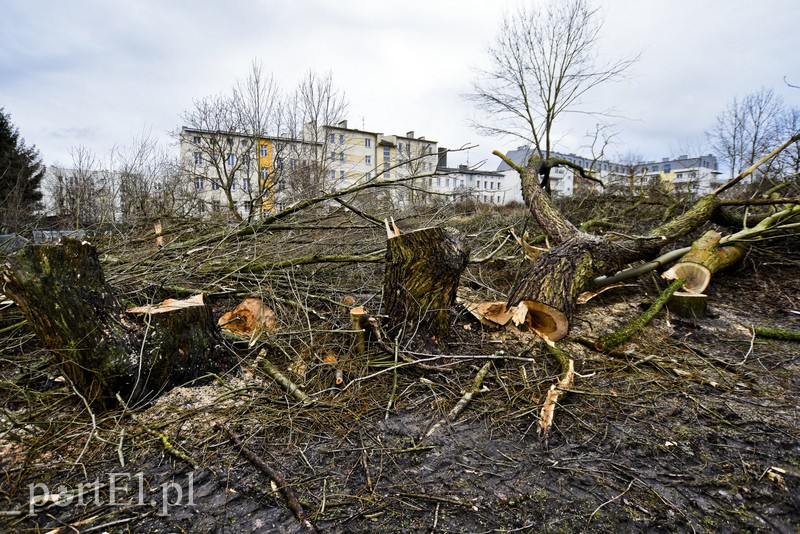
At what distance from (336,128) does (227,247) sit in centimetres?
1147

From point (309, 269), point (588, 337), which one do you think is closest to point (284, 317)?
point (309, 269)

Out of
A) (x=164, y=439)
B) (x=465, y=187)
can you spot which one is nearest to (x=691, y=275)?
(x=465, y=187)

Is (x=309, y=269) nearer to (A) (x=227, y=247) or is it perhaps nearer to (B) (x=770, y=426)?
(A) (x=227, y=247)

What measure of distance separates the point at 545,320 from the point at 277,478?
97.7 inches

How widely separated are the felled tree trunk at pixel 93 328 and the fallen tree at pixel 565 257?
8.69 feet

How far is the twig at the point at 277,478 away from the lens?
61.3 inches

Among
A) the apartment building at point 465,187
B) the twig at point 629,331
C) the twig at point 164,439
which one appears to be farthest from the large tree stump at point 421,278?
the twig at point 164,439

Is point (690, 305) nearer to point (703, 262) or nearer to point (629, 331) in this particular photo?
point (703, 262)

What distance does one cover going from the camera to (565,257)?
12.8ft

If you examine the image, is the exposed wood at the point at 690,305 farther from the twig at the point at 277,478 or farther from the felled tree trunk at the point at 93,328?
the felled tree trunk at the point at 93,328

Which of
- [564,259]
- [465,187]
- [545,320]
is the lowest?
[545,320]

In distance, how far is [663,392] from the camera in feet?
8.46

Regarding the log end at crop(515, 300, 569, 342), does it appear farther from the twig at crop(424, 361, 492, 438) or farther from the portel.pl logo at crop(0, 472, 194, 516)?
the portel.pl logo at crop(0, 472, 194, 516)

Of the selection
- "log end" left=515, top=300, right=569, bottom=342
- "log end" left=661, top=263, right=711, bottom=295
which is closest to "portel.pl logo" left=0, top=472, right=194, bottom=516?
"log end" left=515, top=300, right=569, bottom=342
